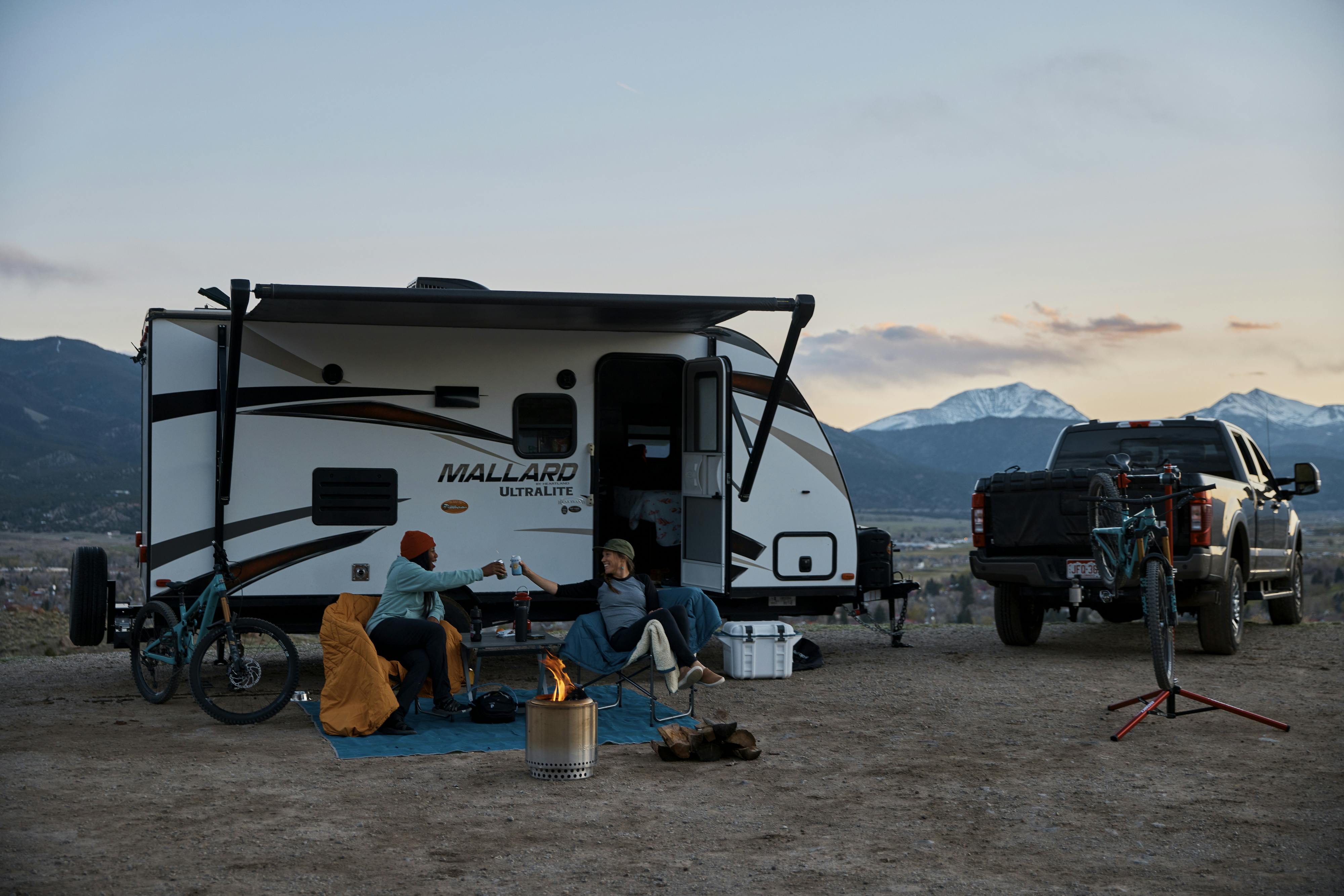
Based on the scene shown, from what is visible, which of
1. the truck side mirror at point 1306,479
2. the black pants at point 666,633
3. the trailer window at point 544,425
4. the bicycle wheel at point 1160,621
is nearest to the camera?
the bicycle wheel at point 1160,621

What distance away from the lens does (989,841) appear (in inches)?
178

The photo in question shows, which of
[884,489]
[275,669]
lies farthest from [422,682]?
[884,489]

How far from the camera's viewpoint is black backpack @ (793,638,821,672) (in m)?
9.12

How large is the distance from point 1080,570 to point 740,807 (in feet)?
15.5

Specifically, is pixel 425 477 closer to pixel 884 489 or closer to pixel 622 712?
pixel 622 712

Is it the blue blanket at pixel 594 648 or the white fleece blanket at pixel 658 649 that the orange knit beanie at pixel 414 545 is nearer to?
the blue blanket at pixel 594 648

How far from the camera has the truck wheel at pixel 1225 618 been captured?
9203 millimetres

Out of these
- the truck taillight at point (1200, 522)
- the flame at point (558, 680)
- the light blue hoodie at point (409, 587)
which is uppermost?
the truck taillight at point (1200, 522)

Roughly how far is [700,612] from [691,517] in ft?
5.77

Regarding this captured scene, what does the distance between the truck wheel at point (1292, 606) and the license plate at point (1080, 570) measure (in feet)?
13.7

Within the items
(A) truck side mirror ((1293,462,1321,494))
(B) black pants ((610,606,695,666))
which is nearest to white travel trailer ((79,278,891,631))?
(B) black pants ((610,606,695,666))

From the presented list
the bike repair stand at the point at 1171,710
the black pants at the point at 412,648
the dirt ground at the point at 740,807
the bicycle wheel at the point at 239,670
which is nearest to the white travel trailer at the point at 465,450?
the bicycle wheel at the point at 239,670

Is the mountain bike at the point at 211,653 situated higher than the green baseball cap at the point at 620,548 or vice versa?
the green baseball cap at the point at 620,548

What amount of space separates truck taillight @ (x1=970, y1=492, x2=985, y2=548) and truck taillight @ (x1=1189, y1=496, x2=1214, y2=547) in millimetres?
1446
